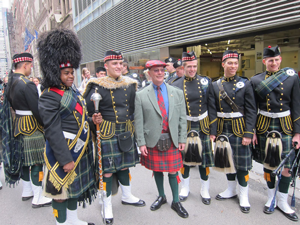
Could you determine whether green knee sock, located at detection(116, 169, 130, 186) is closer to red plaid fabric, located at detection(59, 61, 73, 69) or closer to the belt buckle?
red plaid fabric, located at detection(59, 61, 73, 69)

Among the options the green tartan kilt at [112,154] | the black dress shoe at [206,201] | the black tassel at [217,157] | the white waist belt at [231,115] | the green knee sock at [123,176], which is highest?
the white waist belt at [231,115]

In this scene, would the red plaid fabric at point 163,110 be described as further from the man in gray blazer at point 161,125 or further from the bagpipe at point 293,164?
the bagpipe at point 293,164

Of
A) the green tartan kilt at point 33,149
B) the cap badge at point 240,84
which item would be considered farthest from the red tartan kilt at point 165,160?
the green tartan kilt at point 33,149

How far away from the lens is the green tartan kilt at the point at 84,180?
2291 millimetres

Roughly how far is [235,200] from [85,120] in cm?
251

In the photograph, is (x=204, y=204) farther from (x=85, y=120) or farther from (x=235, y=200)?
(x=85, y=120)

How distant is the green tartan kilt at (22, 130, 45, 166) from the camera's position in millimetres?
3129

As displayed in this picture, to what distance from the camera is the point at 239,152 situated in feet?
9.66

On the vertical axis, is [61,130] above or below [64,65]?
below

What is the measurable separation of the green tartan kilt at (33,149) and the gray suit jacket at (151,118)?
1528 millimetres

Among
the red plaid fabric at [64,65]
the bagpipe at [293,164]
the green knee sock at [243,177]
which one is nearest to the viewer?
the red plaid fabric at [64,65]

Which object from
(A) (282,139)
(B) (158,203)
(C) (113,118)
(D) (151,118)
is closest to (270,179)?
(A) (282,139)

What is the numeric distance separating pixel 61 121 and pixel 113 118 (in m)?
0.71

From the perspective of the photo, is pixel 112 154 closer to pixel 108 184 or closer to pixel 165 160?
pixel 108 184
